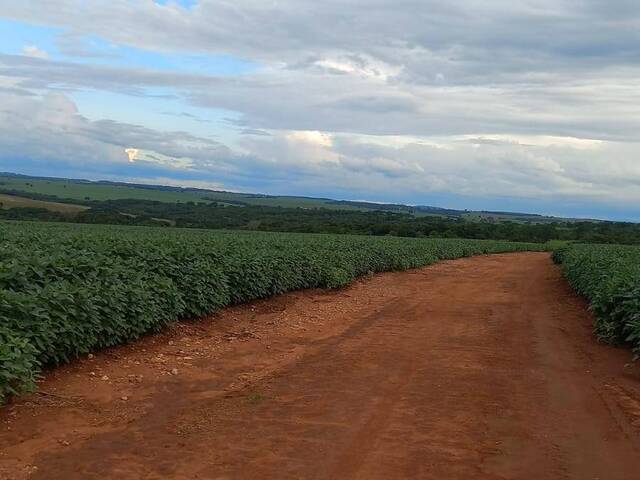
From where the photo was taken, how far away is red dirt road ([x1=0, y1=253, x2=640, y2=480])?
5.05 metres

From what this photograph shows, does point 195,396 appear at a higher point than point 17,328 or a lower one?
lower

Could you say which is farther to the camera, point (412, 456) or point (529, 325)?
point (529, 325)

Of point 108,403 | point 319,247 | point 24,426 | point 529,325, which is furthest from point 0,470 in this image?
point 319,247

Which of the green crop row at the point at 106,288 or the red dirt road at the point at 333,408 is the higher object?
the green crop row at the point at 106,288

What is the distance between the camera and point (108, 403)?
22.0ft

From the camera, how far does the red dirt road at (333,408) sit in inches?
199

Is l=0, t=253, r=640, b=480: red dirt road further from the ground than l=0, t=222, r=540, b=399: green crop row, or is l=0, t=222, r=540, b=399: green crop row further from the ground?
l=0, t=222, r=540, b=399: green crop row

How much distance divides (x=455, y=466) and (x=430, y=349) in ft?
16.2

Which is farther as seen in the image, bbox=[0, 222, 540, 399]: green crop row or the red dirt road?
bbox=[0, 222, 540, 399]: green crop row

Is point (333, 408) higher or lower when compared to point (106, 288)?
lower

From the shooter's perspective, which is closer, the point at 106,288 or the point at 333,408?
the point at 333,408

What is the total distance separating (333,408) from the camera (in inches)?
259

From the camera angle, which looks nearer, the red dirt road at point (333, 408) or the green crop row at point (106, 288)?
the red dirt road at point (333, 408)

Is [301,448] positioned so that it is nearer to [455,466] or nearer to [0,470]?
[455,466]
